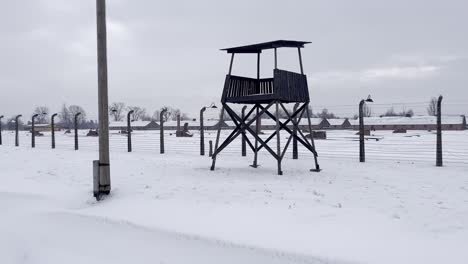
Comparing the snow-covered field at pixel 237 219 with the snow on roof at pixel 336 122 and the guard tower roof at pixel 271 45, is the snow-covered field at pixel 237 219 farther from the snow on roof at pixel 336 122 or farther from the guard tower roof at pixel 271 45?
the snow on roof at pixel 336 122

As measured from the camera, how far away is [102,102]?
8719 mm

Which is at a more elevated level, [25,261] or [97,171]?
[97,171]

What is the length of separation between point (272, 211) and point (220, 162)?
7.36 m

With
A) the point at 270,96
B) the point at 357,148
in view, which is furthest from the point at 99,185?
the point at 357,148

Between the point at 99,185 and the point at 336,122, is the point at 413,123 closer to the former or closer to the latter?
the point at 336,122

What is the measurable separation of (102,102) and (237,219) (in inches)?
153

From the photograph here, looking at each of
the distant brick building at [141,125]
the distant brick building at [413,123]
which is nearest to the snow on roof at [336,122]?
the distant brick building at [413,123]

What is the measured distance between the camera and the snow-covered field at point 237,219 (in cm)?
553

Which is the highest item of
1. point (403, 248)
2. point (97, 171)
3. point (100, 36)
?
point (100, 36)

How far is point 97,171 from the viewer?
8.58 m

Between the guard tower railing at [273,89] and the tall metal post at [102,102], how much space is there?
4.05 metres

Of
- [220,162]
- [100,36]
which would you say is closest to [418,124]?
[220,162]

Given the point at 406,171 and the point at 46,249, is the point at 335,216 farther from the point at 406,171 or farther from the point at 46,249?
the point at 406,171

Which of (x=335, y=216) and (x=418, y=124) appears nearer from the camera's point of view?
(x=335, y=216)
